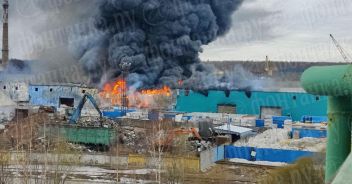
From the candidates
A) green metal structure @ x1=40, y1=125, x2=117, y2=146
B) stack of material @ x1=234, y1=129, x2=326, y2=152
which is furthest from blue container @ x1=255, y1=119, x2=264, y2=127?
green metal structure @ x1=40, y1=125, x2=117, y2=146

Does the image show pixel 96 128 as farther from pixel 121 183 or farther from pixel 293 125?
pixel 293 125

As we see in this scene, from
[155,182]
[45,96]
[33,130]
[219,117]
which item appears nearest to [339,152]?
[155,182]

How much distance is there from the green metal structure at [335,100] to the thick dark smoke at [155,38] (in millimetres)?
36869

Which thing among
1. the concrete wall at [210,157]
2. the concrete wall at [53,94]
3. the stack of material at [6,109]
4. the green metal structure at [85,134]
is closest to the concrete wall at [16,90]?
the concrete wall at [53,94]

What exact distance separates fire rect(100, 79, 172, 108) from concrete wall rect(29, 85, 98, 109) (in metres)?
1.82

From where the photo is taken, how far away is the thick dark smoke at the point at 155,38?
40.7 m

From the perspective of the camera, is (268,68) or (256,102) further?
(268,68)

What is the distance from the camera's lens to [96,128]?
60.3ft

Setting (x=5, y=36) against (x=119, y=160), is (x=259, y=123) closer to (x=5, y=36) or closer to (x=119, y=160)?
(x=119, y=160)

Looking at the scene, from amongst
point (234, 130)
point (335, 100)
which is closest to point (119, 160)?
point (234, 130)

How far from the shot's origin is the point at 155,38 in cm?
4278

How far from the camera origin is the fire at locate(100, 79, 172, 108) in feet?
117

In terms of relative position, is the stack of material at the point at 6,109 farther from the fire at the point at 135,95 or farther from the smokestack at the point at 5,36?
the smokestack at the point at 5,36

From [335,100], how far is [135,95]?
34.6 m
